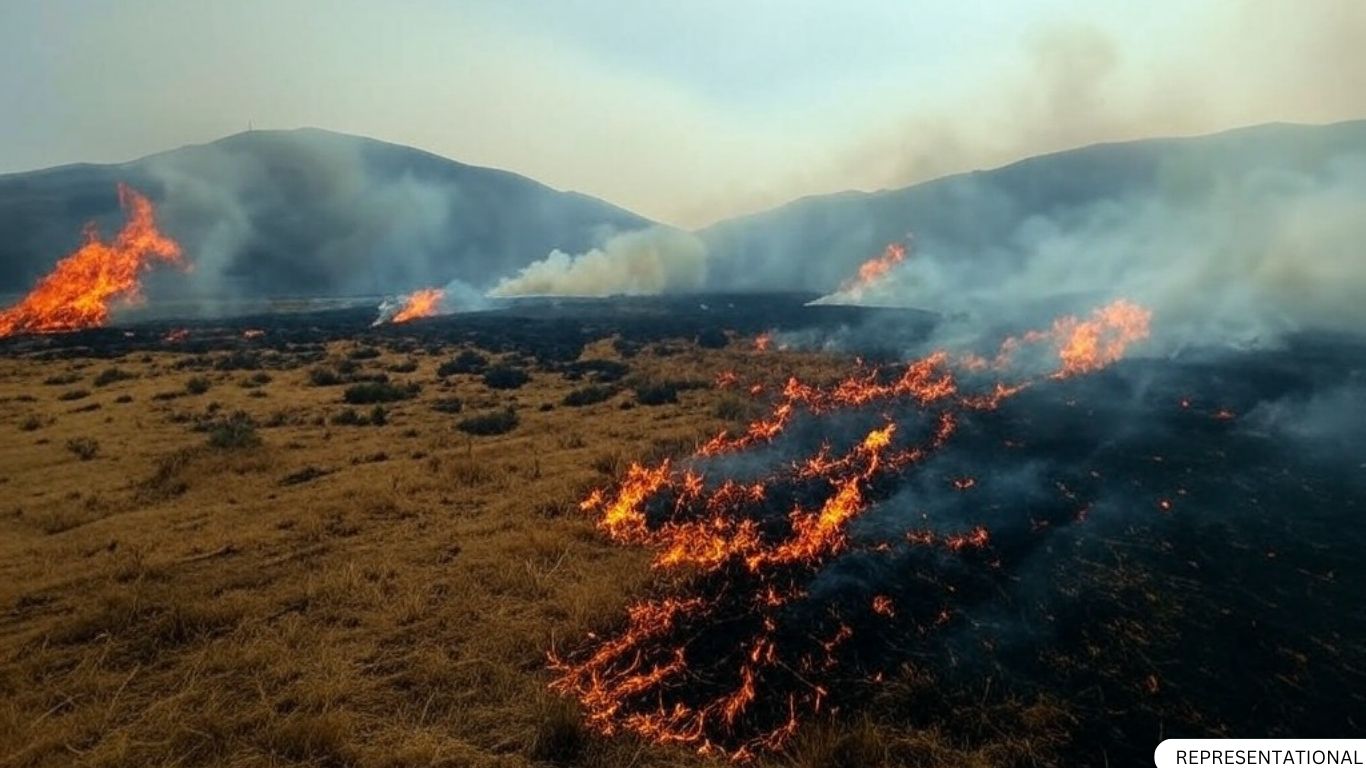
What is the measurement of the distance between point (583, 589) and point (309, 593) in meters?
3.73

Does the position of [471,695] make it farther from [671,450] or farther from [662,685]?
[671,450]

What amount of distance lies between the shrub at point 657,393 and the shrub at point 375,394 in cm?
859

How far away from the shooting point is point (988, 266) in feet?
422

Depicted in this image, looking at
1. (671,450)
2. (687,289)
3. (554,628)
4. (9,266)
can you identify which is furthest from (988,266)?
(9,266)

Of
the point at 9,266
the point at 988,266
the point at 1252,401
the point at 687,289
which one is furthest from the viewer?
the point at 9,266

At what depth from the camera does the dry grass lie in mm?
6711

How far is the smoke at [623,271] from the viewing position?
361ft

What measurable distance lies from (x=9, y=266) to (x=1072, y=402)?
204 m

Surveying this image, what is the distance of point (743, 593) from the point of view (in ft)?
30.5

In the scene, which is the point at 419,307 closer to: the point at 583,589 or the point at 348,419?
the point at 348,419

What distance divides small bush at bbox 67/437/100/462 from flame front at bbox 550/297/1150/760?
13773 mm

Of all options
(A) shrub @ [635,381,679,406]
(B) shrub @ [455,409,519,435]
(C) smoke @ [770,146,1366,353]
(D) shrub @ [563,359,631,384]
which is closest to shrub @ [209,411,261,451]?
(B) shrub @ [455,409,519,435]

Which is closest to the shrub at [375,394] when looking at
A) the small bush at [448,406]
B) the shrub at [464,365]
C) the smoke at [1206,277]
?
the small bush at [448,406]

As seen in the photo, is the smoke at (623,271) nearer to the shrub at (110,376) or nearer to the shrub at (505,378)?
the shrub at (110,376)
